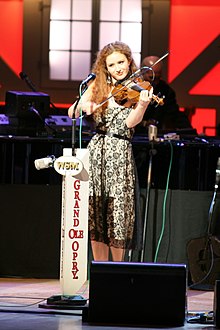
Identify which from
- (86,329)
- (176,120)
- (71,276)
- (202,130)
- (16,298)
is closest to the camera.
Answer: (86,329)

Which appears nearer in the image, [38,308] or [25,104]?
[38,308]

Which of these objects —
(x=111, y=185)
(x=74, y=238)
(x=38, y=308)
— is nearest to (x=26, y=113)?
(x=111, y=185)

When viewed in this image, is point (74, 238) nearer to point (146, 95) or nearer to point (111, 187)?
point (111, 187)

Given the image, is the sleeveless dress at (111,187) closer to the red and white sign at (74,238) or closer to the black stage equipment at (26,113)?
the red and white sign at (74,238)

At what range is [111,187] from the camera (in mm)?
7016

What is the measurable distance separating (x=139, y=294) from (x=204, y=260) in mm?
2110

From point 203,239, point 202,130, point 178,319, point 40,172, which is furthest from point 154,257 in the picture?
point 202,130

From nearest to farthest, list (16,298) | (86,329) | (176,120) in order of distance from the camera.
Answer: (86,329)
(16,298)
(176,120)

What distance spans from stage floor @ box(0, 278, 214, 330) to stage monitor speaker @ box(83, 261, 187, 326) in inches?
4.4

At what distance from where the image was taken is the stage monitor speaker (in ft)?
18.7

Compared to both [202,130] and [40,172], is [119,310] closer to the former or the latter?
[40,172]

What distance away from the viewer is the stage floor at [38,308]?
561 centimetres

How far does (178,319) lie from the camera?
5711 millimetres

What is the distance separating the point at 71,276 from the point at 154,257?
1.84 meters
